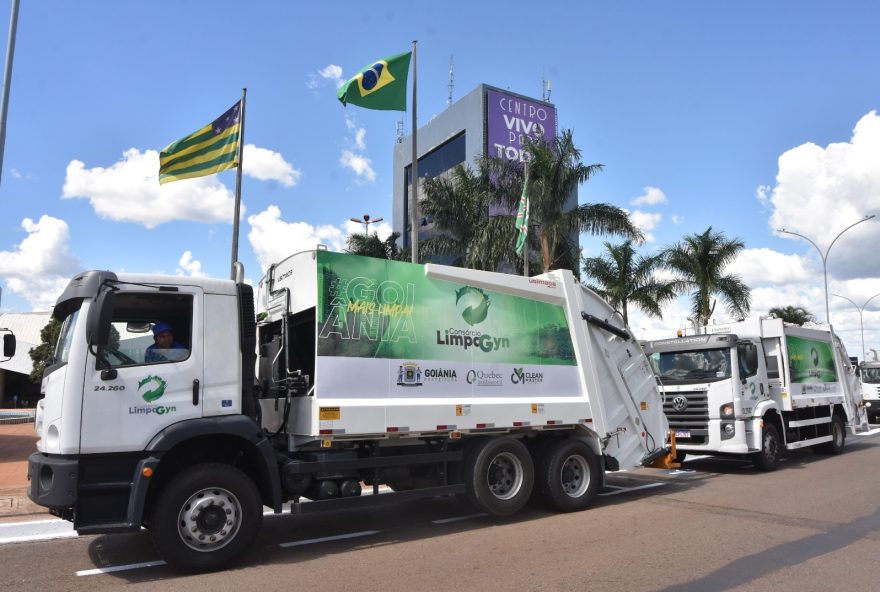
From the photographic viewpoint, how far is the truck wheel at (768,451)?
41.2 feet

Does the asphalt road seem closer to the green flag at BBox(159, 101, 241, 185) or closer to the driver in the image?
the driver

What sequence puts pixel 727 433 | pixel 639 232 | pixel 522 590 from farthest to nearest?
pixel 639 232, pixel 727 433, pixel 522 590

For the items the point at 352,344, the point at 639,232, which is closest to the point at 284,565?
the point at 352,344

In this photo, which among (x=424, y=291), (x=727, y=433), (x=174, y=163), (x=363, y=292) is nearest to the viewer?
(x=363, y=292)

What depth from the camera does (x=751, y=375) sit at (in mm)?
12680

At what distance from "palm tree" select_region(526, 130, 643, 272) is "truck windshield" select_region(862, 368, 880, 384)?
436 inches

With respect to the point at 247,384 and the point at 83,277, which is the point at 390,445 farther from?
the point at 83,277

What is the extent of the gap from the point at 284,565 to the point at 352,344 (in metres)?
2.30

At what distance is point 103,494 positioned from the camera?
5.77 meters

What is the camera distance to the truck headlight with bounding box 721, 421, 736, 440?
12.1 metres

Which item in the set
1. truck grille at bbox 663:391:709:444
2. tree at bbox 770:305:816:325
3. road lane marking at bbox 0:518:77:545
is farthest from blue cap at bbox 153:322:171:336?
tree at bbox 770:305:816:325

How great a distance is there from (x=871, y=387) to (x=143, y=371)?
91.3 feet

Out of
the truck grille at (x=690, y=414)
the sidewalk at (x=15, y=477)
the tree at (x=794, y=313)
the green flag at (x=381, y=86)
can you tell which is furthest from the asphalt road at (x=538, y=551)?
the tree at (x=794, y=313)

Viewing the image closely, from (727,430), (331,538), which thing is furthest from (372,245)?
(331,538)
